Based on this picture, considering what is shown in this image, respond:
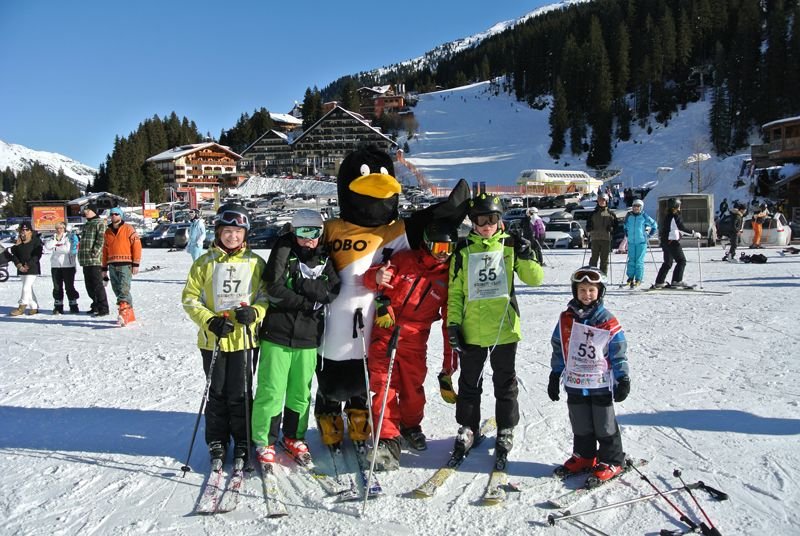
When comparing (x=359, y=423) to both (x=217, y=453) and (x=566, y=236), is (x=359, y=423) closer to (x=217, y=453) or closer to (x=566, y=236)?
(x=217, y=453)

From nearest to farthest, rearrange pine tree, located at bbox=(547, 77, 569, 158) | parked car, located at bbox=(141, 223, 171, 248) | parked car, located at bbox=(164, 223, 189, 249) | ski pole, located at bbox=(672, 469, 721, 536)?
ski pole, located at bbox=(672, 469, 721, 536), parked car, located at bbox=(164, 223, 189, 249), parked car, located at bbox=(141, 223, 171, 248), pine tree, located at bbox=(547, 77, 569, 158)

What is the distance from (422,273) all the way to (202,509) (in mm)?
1782

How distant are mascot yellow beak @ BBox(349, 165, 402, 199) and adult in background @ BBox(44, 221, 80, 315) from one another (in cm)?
704

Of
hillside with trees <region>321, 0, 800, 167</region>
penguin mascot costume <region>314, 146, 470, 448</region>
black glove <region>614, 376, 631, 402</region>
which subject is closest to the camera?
black glove <region>614, 376, 631, 402</region>

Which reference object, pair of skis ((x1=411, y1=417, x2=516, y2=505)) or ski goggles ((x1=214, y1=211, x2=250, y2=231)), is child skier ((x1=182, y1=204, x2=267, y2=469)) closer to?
ski goggles ((x1=214, y1=211, x2=250, y2=231))

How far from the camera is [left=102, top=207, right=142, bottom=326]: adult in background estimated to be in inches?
291

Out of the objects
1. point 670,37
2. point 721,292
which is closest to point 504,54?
point 670,37

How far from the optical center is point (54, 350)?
643 centimetres

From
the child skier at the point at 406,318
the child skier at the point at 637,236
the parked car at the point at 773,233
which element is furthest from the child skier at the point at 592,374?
the parked car at the point at 773,233

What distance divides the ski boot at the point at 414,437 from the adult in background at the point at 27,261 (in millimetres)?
7706

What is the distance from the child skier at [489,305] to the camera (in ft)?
10.7

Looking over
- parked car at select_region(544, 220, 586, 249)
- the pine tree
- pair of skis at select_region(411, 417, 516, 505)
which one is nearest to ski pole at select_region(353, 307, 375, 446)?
pair of skis at select_region(411, 417, 516, 505)

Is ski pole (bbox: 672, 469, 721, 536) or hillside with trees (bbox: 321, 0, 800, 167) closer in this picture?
ski pole (bbox: 672, 469, 721, 536)

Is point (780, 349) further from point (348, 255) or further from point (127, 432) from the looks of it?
point (127, 432)
